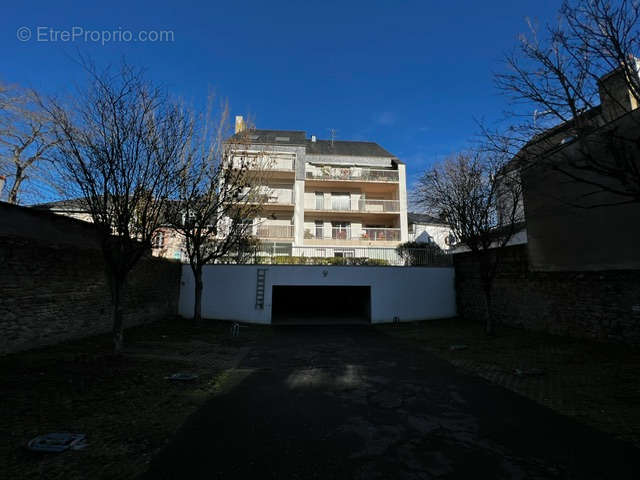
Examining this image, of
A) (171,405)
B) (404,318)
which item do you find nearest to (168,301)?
(171,405)

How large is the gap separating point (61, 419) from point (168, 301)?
1067cm

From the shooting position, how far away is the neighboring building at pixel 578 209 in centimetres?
682

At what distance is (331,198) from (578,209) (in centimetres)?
1703

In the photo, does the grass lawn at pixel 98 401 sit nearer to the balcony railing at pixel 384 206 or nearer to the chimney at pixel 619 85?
the chimney at pixel 619 85

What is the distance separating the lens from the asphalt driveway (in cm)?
279

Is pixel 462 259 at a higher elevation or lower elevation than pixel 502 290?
higher

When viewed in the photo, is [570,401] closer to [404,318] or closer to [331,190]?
[404,318]

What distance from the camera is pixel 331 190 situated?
982 inches

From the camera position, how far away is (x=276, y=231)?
22.2m

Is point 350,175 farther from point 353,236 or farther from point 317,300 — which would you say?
point 317,300

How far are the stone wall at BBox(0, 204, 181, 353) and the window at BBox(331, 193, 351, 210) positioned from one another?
16846 millimetres

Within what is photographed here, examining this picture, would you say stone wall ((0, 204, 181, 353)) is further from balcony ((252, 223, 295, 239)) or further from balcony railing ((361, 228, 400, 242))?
balcony railing ((361, 228, 400, 242))

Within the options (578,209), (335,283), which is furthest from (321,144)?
(578,209)

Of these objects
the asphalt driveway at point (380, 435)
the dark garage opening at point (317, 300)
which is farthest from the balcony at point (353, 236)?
the asphalt driveway at point (380, 435)
